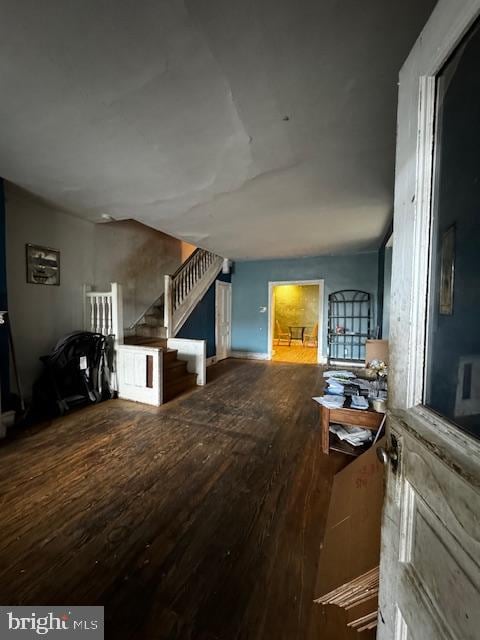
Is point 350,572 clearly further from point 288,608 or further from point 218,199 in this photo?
point 218,199

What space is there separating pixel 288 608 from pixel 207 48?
8.68 feet

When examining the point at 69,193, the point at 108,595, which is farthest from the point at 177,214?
the point at 108,595

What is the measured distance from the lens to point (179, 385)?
4.06 m

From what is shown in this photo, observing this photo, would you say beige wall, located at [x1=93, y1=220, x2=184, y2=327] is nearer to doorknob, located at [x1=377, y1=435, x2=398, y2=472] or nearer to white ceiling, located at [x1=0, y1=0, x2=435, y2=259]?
white ceiling, located at [x1=0, y1=0, x2=435, y2=259]

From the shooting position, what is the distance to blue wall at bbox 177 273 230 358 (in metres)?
5.35

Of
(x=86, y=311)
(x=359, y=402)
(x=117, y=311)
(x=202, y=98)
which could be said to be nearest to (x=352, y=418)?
(x=359, y=402)

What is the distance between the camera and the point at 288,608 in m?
1.13

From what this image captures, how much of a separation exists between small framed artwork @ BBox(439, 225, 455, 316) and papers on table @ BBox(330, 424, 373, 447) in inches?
81.3

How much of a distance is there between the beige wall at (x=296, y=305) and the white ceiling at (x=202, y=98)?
7024mm

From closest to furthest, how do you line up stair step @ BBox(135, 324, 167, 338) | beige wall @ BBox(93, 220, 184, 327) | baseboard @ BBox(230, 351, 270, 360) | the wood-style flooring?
beige wall @ BBox(93, 220, 184, 327), stair step @ BBox(135, 324, 167, 338), the wood-style flooring, baseboard @ BBox(230, 351, 270, 360)

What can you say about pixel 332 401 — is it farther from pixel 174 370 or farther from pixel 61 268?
pixel 61 268

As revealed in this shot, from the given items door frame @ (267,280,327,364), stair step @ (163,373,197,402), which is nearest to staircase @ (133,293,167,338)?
stair step @ (163,373,197,402)

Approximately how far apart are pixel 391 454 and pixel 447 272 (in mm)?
553

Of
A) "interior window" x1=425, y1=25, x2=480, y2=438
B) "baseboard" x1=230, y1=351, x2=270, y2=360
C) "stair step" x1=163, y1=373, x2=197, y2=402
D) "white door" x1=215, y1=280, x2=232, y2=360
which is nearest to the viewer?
"interior window" x1=425, y1=25, x2=480, y2=438
